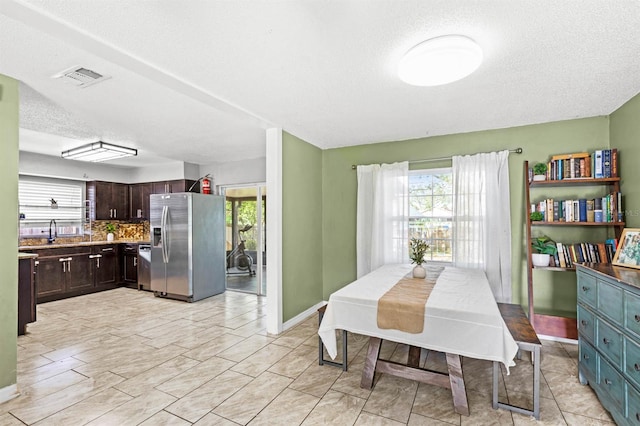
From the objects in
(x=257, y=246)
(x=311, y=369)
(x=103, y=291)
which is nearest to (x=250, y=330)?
(x=311, y=369)

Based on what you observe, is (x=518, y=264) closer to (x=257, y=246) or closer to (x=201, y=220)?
(x=257, y=246)

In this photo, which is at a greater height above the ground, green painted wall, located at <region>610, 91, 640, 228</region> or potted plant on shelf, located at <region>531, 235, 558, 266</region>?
green painted wall, located at <region>610, 91, 640, 228</region>

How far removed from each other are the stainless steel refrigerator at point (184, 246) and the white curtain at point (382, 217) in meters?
2.70

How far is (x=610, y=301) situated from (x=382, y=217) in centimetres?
238

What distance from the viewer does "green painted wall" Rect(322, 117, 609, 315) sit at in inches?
128

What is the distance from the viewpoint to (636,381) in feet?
5.52

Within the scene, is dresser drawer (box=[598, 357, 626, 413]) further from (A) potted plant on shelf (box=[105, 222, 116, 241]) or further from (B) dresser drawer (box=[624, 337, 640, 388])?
Answer: (A) potted plant on shelf (box=[105, 222, 116, 241])

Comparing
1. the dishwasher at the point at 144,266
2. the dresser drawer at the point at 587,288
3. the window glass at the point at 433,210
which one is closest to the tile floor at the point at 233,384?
the dresser drawer at the point at 587,288

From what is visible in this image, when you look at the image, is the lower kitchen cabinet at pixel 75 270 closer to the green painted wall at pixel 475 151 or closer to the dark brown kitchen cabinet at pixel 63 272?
the dark brown kitchen cabinet at pixel 63 272

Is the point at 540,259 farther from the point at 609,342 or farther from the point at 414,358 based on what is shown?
the point at 414,358

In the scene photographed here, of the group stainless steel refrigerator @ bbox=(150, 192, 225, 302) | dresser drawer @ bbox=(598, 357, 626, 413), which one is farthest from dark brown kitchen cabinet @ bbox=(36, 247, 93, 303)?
dresser drawer @ bbox=(598, 357, 626, 413)

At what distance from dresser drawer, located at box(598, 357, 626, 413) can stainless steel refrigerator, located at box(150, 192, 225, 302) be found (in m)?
4.91

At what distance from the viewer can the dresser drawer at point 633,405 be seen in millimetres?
1654

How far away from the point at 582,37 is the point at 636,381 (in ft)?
6.53
